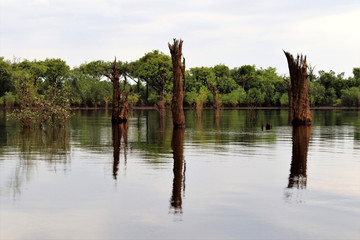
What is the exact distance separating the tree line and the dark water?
275 ft

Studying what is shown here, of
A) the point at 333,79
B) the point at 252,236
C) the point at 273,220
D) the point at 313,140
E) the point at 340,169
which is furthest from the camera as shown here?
the point at 333,79

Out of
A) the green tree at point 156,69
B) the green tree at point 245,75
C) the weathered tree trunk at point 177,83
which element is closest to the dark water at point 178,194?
the weathered tree trunk at point 177,83

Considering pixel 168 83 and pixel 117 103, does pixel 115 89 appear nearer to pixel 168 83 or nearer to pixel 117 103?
pixel 117 103

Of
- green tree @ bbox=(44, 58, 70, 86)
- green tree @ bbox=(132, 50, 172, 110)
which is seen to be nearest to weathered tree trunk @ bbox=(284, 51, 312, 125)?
green tree @ bbox=(132, 50, 172, 110)

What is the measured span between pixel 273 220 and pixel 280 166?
7.56 meters

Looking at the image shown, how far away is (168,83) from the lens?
108688 mm

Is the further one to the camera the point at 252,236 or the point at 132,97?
the point at 132,97

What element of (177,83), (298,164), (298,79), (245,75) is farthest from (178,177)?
(245,75)

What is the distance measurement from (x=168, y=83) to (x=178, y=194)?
97524mm

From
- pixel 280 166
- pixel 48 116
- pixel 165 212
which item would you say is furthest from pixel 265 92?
pixel 165 212

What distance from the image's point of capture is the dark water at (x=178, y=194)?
8789 millimetres

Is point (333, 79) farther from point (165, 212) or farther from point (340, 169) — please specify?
point (165, 212)

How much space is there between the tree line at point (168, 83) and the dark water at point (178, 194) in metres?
83.9

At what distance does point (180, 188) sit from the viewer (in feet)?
40.9
